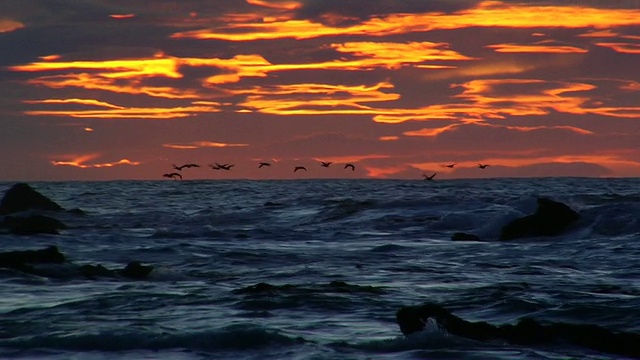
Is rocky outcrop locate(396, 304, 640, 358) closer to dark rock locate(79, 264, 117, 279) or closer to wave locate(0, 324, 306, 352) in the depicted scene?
wave locate(0, 324, 306, 352)

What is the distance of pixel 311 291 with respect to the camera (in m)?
19.8

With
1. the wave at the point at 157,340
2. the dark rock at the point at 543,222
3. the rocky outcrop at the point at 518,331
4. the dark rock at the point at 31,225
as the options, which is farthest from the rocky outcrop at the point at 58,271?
the dark rock at the point at 543,222

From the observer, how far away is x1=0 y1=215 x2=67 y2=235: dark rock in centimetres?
3616

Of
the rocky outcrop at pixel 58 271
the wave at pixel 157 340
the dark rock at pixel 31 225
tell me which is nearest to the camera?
the wave at pixel 157 340

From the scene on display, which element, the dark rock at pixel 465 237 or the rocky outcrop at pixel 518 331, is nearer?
the rocky outcrop at pixel 518 331

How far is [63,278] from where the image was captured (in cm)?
2222

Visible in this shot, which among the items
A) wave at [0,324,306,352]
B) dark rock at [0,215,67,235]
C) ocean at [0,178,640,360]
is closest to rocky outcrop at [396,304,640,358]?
ocean at [0,178,640,360]

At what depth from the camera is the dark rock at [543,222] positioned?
113ft

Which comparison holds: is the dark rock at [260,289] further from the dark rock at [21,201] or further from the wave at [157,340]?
the dark rock at [21,201]

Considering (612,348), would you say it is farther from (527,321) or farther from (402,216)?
(402,216)

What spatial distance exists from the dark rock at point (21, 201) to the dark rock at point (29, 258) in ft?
67.0

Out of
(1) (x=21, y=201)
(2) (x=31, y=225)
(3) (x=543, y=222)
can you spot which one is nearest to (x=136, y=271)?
(2) (x=31, y=225)

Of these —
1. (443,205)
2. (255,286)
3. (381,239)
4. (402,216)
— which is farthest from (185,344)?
(443,205)

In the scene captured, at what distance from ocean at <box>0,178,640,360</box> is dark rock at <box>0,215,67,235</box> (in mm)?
934
